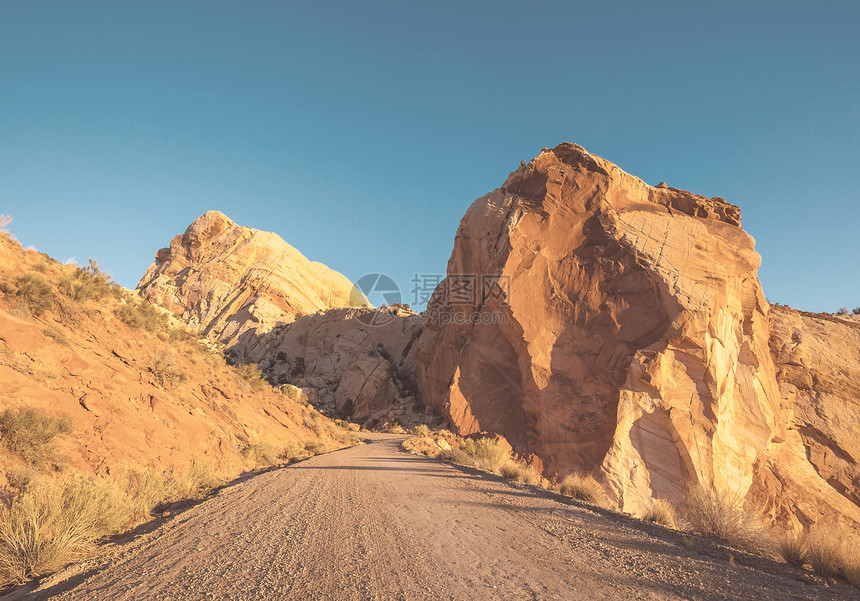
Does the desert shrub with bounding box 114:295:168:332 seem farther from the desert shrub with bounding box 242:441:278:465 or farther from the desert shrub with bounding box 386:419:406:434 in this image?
the desert shrub with bounding box 386:419:406:434

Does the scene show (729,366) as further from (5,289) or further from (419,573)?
(5,289)

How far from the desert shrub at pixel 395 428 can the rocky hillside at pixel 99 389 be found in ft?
46.7

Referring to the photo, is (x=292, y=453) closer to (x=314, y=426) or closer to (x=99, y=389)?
(x=314, y=426)

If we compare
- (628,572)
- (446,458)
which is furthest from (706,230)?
(628,572)

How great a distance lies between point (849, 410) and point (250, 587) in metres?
27.7

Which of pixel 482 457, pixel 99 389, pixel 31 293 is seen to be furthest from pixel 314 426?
pixel 31 293

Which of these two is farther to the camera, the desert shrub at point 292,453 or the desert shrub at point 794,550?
the desert shrub at point 292,453

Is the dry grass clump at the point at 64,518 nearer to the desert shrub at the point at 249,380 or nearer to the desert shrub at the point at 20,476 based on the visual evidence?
the desert shrub at the point at 20,476

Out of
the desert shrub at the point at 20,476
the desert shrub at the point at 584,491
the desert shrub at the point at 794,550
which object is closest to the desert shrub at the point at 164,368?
the desert shrub at the point at 20,476

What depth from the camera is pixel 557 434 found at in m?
18.3

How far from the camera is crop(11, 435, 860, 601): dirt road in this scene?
343 cm

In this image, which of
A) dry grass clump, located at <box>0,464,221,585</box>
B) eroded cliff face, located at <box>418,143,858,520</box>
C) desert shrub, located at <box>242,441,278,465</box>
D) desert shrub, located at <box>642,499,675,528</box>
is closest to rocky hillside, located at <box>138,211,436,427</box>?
eroded cliff face, located at <box>418,143,858,520</box>

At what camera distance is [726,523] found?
216 inches

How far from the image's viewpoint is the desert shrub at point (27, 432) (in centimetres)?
548
